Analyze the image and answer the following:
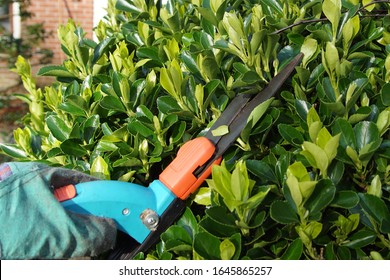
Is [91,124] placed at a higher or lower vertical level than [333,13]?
lower

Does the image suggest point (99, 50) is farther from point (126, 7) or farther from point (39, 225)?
point (39, 225)

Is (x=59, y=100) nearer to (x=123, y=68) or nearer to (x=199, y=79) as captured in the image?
(x=123, y=68)

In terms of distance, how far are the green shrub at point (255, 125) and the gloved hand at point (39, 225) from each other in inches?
7.7

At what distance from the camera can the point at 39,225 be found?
4.91 feet

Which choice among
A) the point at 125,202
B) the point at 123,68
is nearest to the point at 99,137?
the point at 123,68

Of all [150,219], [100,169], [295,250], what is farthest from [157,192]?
[295,250]

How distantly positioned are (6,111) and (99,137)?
4583 millimetres

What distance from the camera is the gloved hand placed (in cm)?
149

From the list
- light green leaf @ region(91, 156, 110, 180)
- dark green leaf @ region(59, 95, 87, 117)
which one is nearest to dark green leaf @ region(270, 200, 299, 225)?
light green leaf @ region(91, 156, 110, 180)

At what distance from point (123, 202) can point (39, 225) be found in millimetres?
227

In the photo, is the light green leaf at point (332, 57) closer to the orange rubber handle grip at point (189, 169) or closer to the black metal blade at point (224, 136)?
the black metal blade at point (224, 136)

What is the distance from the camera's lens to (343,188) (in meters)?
1.53

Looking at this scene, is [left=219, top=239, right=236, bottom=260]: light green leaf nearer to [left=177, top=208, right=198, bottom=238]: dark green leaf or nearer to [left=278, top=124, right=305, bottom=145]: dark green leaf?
[left=177, top=208, right=198, bottom=238]: dark green leaf

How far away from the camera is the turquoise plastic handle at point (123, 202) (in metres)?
1.60
